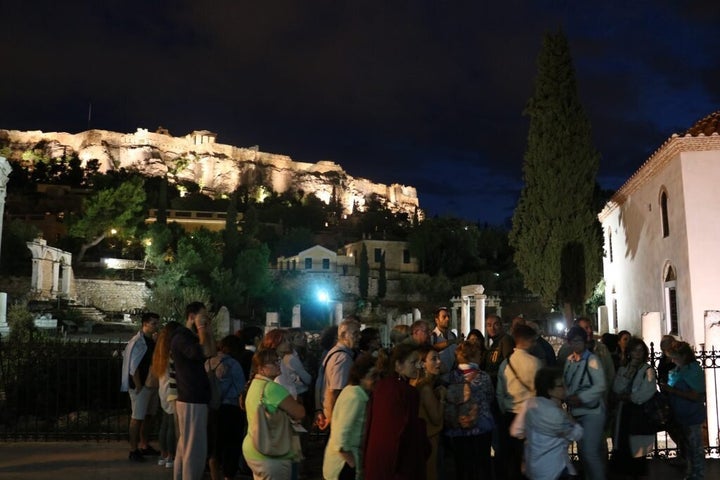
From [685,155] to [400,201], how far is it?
114 meters

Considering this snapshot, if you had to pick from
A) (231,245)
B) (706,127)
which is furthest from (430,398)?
(231,245)

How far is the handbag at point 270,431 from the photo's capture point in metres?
5.08

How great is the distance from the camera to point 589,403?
21.4 feet

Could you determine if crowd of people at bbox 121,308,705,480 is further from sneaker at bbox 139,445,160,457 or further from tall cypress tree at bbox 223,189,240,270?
tall cypress tree at bbox 223,189,240,270

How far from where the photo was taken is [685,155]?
1605cm

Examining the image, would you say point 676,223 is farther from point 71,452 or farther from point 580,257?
point 71,452

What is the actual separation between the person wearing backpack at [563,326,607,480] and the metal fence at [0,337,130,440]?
→ 22.2 ft

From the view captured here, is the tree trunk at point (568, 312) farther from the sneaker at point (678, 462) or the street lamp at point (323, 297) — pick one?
the street lamp at point (323, 297)

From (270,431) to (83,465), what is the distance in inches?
167

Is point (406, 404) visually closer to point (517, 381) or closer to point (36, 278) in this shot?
point (517, 381)

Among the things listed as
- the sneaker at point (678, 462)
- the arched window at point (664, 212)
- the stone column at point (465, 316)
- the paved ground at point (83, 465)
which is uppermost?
the arched window at point (664, 212)

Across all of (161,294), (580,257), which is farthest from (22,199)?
(580,257)

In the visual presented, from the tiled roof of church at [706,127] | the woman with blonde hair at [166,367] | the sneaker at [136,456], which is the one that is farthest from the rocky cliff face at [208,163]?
the woman with blonde hair at [166,367]

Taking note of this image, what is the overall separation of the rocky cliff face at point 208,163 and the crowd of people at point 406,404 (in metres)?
107
